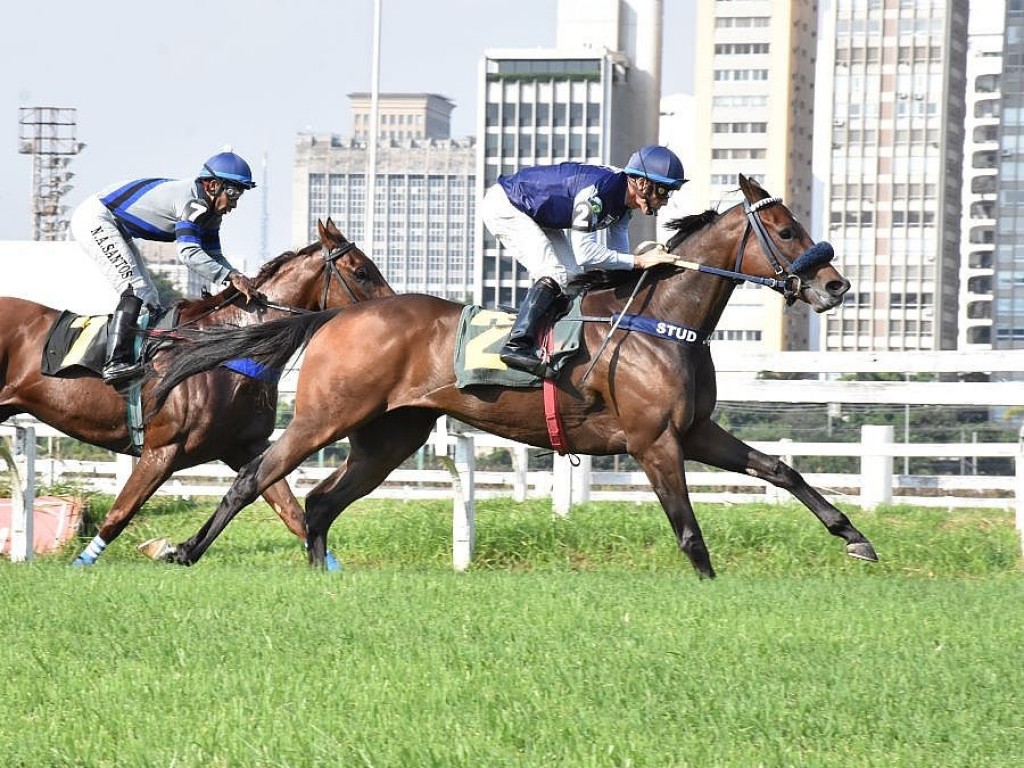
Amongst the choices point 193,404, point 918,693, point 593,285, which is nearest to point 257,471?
point 193,404

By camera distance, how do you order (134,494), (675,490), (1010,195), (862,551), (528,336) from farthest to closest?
(1010,195) → (134,494) → (528,336) → (862,551) → (675,490)

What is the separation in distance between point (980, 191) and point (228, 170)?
134 m

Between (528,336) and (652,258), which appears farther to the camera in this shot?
(652,258)

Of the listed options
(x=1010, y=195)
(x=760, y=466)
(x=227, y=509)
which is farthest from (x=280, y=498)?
(x=1010, y=195)

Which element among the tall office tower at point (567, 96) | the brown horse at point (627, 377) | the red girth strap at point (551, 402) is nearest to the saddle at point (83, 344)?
the brown horse at point (627, 377)

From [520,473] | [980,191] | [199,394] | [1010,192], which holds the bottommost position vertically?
[520,473]

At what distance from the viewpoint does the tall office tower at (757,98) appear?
142750mm

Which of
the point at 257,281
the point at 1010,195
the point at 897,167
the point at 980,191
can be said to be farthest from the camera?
the point at 897,167

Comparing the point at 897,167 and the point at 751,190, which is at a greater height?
the point at 897,167

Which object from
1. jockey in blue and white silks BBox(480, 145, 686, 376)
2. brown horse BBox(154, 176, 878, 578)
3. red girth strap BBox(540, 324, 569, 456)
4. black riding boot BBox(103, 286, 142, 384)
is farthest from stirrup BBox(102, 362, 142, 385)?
red girth strap BBox(540, 324, 569, 456)

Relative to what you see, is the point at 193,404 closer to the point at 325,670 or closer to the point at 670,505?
the point at 670,505

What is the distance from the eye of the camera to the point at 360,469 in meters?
8.71

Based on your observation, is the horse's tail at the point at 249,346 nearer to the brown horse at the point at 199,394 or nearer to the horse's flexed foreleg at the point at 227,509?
the brown horse at the point at 199,394

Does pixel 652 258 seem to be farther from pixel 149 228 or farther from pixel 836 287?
pixel 149 228
